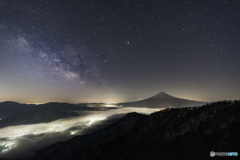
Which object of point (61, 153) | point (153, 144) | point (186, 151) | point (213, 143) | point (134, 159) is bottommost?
point (61, 153)

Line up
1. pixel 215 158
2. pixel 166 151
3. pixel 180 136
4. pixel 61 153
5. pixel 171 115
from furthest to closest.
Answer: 1. pixel 61 153
2. pixel 171 115
3. pixel 180 136
4. pixel 166 151
5. pixel 215 158

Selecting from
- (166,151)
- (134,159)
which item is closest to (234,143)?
(166,151)

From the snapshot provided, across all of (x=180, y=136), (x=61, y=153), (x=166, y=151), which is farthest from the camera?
(x=61, y=153)

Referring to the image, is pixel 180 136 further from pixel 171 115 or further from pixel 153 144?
pixel 171 115

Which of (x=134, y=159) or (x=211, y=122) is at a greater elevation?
(x=211, y=122)

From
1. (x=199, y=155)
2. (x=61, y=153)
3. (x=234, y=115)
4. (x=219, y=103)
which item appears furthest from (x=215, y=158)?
(x=61, y=153)

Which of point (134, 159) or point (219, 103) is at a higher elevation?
point (219, 103)

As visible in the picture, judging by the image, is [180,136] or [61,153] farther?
[61,153]

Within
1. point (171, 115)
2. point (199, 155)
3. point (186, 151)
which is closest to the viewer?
point (199, 155)

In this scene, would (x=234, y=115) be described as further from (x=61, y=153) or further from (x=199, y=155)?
(x=61, y=153)
